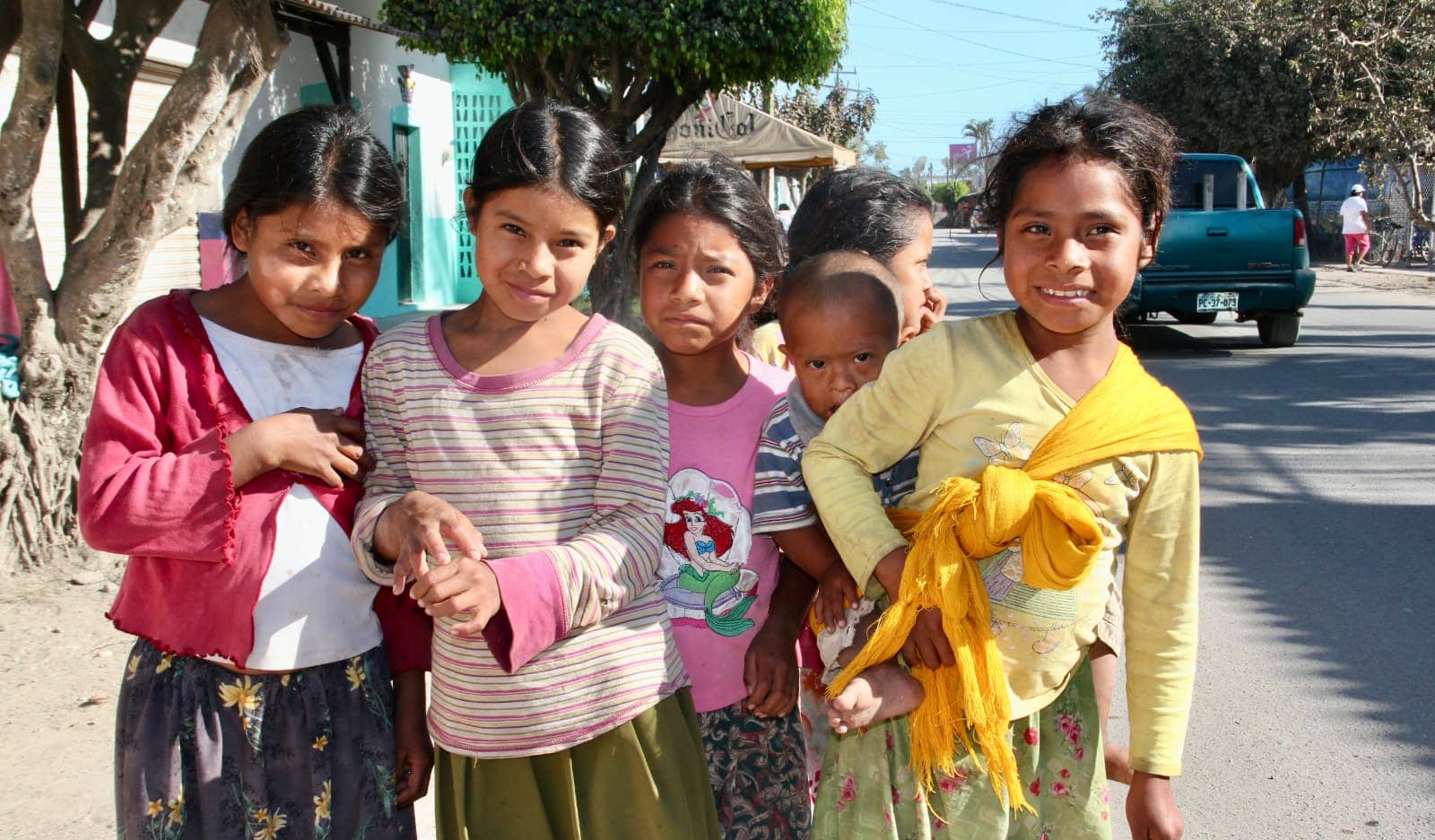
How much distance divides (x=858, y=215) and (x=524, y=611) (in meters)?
1.41

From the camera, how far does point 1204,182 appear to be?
11.9 meters

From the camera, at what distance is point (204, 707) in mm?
1752

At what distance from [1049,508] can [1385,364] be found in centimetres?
1018

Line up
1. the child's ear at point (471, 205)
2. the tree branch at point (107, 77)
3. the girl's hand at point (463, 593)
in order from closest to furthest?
the girl's hand at point (463, 593) → the child's ear at point (471, 205) → the tree branch at point (107, 77)

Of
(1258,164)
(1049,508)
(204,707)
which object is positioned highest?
(1258,164)

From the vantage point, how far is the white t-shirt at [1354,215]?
2152 centimetres

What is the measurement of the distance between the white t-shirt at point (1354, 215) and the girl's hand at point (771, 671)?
76.1ft

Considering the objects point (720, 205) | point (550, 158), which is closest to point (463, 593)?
point (550, 158)

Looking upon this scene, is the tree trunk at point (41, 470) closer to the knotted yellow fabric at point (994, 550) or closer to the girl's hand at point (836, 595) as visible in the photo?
the girl's hand at point (836, 595)

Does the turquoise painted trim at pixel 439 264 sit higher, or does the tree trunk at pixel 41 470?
the turquoise painted trim at pixel 439 264

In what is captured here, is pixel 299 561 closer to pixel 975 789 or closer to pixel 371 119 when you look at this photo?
pixel 975 789

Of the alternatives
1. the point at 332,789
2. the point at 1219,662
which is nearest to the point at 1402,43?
the point at 1219,662

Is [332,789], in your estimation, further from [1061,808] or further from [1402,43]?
[1402,43]

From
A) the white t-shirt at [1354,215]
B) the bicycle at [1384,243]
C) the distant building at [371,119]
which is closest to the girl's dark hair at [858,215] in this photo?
the distant building at [371,119]
